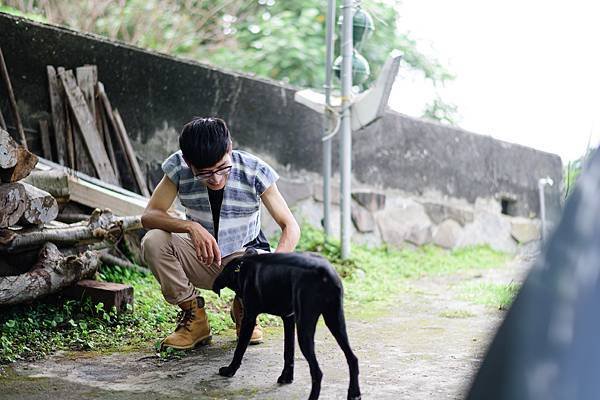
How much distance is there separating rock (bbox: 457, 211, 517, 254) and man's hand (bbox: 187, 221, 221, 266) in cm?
502

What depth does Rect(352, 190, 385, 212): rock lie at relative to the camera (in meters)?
7.16

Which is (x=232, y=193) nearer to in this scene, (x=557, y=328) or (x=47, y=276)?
(x=47, y=276)

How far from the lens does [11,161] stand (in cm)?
372

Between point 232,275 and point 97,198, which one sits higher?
point 232,275

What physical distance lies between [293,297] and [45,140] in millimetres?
3050

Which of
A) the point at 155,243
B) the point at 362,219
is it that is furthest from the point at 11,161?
the point at 362,219

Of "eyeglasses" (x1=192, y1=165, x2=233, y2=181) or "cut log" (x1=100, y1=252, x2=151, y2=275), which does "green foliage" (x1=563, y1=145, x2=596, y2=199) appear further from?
"cut log" (x1=100, y1=252, x2=151, y2=275)

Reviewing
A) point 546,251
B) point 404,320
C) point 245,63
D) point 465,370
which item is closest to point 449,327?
point 404,320

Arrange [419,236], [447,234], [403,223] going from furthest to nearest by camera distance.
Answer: [447,234]
[419,236]
[403,223]

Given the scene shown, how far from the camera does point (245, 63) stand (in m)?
9.60

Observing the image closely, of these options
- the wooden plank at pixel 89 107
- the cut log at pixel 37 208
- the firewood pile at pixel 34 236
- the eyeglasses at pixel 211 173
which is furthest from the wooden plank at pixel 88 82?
the eyeglasses at pixel 211 173

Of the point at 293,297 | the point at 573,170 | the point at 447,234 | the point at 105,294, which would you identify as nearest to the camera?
the point at 573,170

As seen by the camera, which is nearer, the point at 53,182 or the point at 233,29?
the point at 53,182

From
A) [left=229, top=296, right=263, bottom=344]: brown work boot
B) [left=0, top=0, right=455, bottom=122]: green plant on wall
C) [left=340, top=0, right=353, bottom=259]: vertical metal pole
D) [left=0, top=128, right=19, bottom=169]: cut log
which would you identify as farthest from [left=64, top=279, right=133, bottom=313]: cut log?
[left=0, top=0, right=455, bottom=122]: green plant on wall
